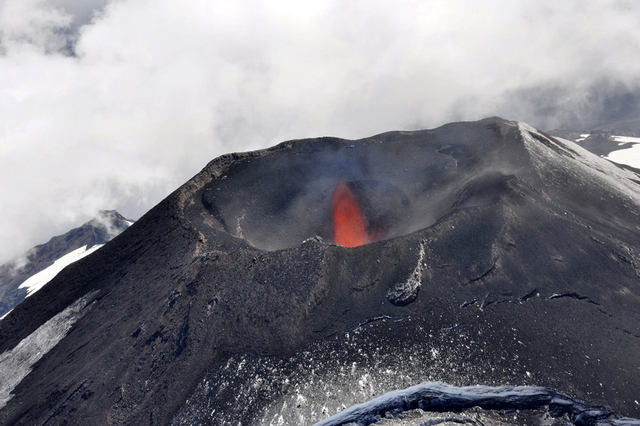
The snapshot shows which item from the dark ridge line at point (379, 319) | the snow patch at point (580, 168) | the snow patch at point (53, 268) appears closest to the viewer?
the dark ridge line at point (379, 319)

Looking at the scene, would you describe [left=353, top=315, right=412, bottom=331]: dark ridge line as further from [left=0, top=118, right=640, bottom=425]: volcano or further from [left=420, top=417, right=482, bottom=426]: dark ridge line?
[left=420, top=417, right=482, bottom=426]: dark ridge line

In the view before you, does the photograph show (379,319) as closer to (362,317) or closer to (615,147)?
(362,317)

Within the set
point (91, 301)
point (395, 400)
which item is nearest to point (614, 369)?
point (395, 400)

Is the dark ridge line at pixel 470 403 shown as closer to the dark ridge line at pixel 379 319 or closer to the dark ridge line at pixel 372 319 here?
the dark ridge line at pixel 379 319

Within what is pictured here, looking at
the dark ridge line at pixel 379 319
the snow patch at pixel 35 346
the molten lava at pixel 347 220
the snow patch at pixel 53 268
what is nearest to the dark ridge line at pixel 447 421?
the dark ridge line at pixel 379 319

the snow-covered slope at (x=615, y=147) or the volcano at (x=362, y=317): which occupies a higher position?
the volcano at (x=362, y=317)

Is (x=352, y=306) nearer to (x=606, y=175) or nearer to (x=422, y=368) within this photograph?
(x=422, y=368)
